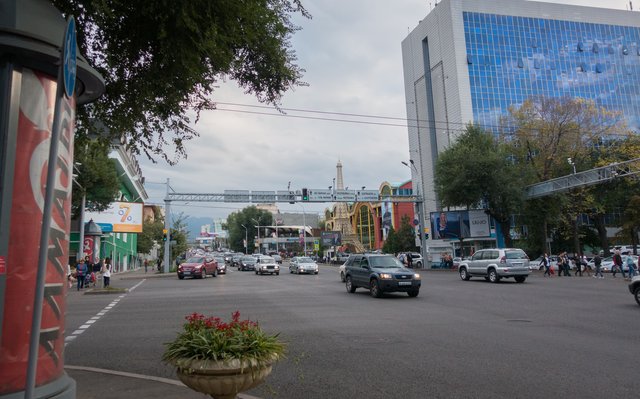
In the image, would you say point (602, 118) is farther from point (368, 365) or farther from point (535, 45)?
point (368, 365)

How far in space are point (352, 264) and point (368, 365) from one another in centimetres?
1383

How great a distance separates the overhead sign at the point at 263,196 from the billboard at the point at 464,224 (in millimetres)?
17558

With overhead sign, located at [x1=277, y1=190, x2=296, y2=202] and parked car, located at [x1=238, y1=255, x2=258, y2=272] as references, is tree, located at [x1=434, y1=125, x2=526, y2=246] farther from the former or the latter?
parked car, located at [x1=238, y1=255, x2=258, y2=272]

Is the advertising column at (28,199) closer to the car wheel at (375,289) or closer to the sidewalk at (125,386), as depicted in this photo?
the sidewalk at (125,386)

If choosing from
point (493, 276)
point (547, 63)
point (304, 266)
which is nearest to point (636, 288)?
point (493, 276)

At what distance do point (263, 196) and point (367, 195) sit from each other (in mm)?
10934

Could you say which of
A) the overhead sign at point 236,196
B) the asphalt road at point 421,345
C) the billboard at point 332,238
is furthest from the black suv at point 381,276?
the billboard at point 332,238

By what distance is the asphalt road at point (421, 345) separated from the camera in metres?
6.16

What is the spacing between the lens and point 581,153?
4269 cm

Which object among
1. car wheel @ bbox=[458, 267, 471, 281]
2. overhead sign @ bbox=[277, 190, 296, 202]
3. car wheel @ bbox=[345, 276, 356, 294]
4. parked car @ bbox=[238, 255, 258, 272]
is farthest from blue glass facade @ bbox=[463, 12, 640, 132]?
car wheel @ bbox=[345, 276, 356, 294]

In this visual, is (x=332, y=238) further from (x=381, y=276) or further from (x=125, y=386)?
(x=125, y=386)

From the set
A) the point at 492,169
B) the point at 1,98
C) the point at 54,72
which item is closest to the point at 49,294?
the point at 1,98

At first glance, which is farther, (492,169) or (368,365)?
(492,169)

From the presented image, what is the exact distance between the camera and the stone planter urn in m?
4.10
